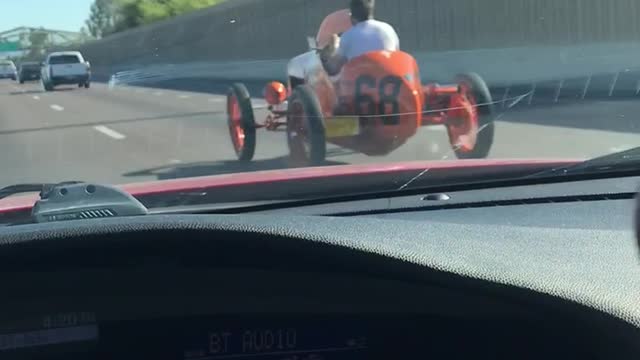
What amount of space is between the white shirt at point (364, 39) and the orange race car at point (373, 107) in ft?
0.17

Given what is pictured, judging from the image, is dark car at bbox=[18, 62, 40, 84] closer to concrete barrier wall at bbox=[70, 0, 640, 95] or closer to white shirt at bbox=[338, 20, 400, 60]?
concrete barrier wall at bbox=[70, 0, 640, 95]

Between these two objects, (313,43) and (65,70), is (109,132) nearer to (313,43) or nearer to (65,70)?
(65,70)

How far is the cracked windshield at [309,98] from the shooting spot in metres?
5.98

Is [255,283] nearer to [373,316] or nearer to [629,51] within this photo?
[373,316]

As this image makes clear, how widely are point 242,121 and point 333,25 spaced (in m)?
2.08

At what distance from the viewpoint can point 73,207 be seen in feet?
12.7

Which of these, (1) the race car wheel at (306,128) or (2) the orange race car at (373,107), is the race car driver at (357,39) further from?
(1) the race car wheel at (306,128)

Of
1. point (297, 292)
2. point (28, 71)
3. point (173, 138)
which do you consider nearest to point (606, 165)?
point (297, 292)

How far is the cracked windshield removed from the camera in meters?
5.98

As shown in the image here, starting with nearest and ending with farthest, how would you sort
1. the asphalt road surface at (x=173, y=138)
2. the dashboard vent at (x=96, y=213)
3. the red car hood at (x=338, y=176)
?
the dashboard vent at (x=96, y=213) < the red car hood at (x=338, y=176) < the asphalt road surface at (x=173, y=138)

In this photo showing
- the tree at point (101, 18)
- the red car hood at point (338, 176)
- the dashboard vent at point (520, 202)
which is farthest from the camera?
the tree at point (101, 18)

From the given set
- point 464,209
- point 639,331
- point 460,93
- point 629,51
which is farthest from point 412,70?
point 629,51

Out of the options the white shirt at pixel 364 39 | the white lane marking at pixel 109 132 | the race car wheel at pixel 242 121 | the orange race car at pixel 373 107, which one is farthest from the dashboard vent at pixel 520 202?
the white lane marking at pixel 109 132

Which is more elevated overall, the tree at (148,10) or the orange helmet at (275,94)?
the tree at (148,10)
